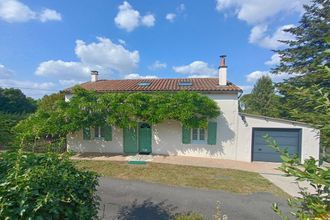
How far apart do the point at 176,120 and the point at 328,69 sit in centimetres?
1078

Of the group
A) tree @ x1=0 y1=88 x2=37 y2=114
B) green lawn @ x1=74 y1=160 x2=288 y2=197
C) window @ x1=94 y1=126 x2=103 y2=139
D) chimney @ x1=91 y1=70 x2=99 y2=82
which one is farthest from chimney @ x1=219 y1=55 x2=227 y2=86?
tree @ x1=0 y1=88 x2=37 y2=114

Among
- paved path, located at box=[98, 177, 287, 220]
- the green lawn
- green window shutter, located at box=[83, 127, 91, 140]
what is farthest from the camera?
green window shutter, located at box=[83, 127, 91, 140]

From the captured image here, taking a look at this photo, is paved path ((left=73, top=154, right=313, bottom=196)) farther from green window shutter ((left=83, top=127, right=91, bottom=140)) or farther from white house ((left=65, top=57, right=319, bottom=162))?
green window shutter ((left=83, top=127, right=91, bottom=140))

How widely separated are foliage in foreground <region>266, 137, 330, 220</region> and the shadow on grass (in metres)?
4.14

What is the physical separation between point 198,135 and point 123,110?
15.6ft

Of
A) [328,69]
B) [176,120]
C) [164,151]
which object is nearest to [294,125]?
[176,120]

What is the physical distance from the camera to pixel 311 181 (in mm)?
1215

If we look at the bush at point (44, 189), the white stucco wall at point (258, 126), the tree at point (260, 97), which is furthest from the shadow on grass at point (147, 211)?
the tree at point (260, 97)

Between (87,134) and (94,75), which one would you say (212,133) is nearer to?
(87,134)

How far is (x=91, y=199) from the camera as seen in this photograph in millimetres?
2588

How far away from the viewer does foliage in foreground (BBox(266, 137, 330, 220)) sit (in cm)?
122

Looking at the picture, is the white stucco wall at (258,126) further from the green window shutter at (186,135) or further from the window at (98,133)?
the window at (98,133)

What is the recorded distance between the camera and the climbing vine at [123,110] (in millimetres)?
10781

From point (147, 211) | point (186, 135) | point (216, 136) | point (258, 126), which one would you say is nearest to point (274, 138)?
point (258, 126)
